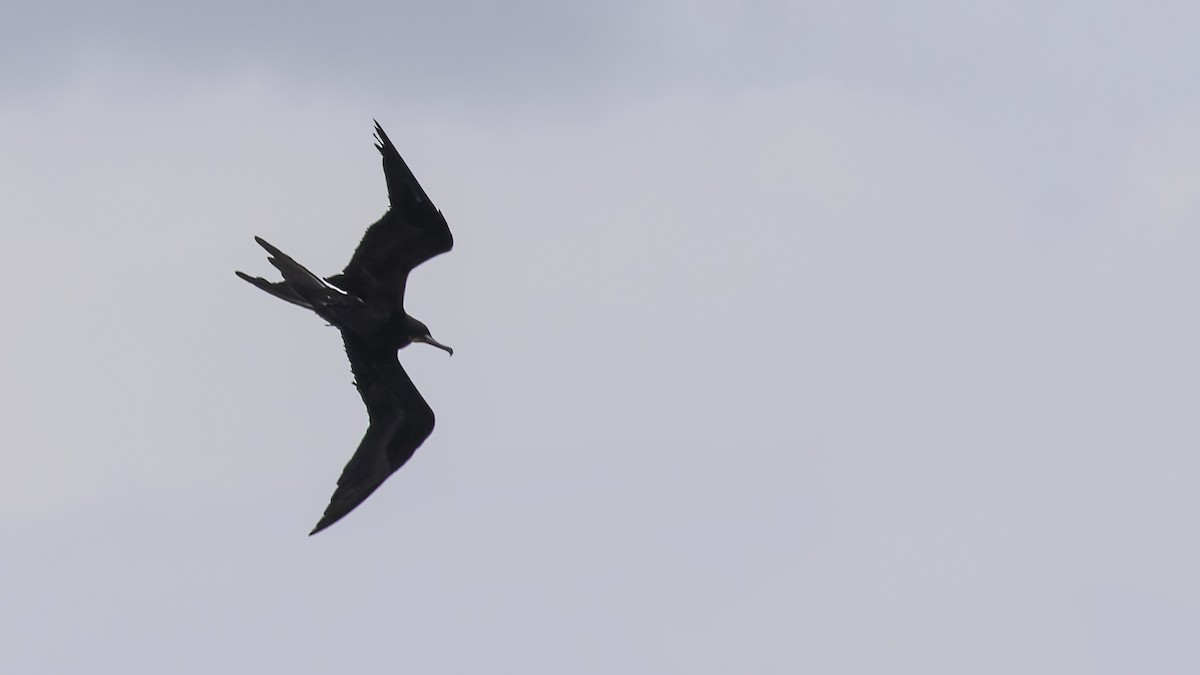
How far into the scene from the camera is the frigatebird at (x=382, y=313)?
21156 millimetres

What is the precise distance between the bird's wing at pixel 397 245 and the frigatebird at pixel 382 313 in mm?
15

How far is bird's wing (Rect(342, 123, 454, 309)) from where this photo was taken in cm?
2142

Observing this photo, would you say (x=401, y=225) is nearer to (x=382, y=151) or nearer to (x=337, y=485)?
(x=382, y=151)

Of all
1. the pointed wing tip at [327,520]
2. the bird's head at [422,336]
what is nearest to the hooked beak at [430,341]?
the bird's head at [422,336]

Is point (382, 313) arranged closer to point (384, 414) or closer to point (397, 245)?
point (397, 245)

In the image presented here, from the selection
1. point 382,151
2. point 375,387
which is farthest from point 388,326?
point 382,151

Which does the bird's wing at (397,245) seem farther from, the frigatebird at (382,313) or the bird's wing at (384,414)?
the bird's wing at (384,414)

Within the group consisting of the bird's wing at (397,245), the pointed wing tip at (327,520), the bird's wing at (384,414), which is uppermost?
the bird's wing at (397,245)

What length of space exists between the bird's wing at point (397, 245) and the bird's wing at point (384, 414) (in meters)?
1.02

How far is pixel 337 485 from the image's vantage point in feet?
73.0

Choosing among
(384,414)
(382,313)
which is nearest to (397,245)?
(382,313)

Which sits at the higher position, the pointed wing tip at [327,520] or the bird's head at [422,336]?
the bird's head at [422,336]

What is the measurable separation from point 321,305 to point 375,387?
221 cm

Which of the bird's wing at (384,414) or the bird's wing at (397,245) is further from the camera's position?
the bird's wing at (384,414)
